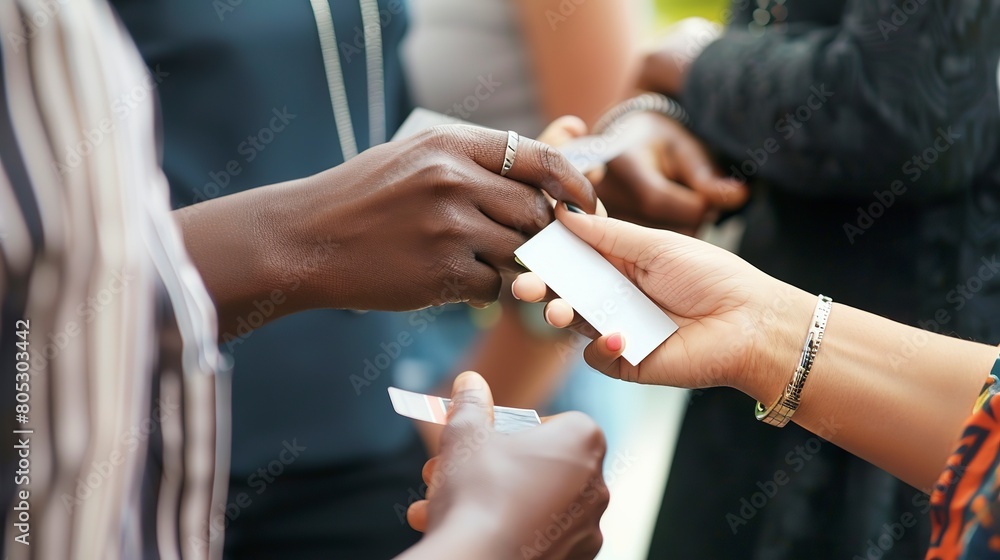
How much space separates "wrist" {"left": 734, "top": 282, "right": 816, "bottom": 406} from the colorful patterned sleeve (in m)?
0.26

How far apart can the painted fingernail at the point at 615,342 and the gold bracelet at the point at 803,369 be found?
0.21 metres

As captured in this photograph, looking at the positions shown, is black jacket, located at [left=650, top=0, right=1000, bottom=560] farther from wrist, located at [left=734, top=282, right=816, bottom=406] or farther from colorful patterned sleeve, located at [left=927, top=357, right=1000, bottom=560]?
colorful patterned sleeve, located at [left=927, top=357, right=1000, bottom=560]

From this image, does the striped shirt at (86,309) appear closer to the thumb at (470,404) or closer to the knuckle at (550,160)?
the thumb at (470,404)

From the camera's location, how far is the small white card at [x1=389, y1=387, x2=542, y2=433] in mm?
854

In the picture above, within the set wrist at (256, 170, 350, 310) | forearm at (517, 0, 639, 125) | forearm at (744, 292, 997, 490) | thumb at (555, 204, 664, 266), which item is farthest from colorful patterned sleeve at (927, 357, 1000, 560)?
forearm at (517, 0, 639, 125)

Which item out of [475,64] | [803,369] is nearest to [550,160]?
[803,369]

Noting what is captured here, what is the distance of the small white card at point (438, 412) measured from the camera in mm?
854

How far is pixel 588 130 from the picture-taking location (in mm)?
1440

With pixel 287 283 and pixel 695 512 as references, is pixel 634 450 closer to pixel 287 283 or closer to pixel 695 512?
pixel 695 512

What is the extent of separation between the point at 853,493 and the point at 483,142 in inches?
28.6

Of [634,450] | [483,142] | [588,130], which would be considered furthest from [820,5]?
[634,450]

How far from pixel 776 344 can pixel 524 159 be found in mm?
387

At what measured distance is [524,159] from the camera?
2.89 ft

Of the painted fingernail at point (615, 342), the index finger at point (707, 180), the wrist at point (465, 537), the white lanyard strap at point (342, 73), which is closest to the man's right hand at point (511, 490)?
the wrist at point (465, 537)
